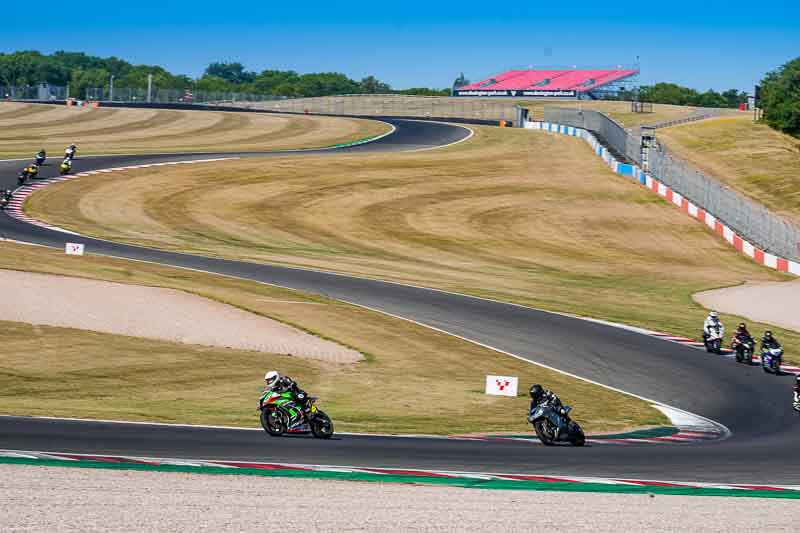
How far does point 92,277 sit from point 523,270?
64.6 feet

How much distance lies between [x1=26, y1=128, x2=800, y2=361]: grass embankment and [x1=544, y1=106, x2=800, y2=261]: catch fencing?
4.36 feet

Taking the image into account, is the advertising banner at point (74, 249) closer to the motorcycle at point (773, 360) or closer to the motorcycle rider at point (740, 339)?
the motorcycle rider at point (740, 339)

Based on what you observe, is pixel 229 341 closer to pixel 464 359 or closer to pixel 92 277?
pixel 464 359

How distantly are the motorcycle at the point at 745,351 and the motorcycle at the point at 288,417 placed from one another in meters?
16.2

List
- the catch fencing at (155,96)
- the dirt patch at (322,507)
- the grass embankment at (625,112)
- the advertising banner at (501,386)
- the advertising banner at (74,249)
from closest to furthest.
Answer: the dirt patch at (322,507) < the advertising banner at (501,386) < the advertising banner at (74,249) < the grass embankment at (625,112) < the catch fencing at (155,96)

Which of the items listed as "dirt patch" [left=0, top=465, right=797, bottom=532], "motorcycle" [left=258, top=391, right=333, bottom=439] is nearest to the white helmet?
"motorcycle" [left=258, top=391, right=333, bottom=439]

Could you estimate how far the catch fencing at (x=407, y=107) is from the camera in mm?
133250

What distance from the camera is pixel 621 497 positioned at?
1566 centimetres

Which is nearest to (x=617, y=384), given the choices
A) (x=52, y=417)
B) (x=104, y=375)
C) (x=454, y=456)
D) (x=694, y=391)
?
(x=694, y=391)

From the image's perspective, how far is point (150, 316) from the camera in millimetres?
29938

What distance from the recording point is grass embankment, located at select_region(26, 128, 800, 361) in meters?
43.4

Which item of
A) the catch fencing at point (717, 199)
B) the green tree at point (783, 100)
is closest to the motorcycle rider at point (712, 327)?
the catch fencing at point (717, 199)

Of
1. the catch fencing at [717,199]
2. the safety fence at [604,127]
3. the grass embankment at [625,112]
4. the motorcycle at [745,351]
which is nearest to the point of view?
the motorcycle at [745,351]

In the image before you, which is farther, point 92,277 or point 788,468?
point 92,277
